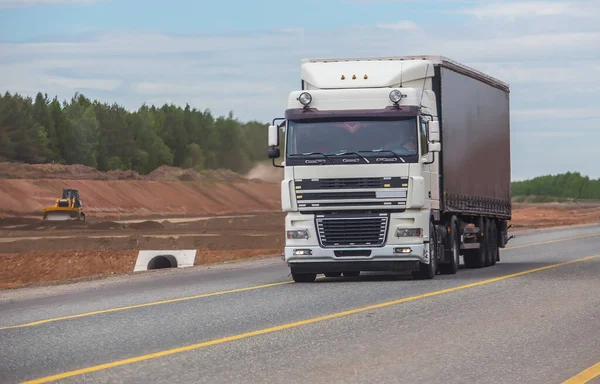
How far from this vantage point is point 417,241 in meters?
20.3

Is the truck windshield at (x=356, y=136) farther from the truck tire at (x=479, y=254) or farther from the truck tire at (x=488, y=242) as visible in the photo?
the truck tire at (x=488, y=242)

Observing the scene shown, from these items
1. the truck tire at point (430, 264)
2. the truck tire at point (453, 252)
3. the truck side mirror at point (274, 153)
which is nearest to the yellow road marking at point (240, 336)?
the truck tire at point (430, 264)

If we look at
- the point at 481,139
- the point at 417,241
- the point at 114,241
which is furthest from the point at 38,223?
the point at 417,241

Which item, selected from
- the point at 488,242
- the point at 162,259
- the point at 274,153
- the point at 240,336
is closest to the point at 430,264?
the point at 274,153

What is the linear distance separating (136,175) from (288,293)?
96.8 meters

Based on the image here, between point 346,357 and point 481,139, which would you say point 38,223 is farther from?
point 346,357

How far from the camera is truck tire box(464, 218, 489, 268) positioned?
2653 cm

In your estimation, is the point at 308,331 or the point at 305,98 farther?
the point at 305,98

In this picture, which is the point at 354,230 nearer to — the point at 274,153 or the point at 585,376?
the point at 274,153

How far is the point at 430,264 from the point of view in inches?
832

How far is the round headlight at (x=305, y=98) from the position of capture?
20203 millimetres

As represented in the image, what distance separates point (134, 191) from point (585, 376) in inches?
3789

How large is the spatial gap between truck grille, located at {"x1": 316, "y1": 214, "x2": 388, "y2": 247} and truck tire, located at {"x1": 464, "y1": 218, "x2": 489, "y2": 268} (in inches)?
261

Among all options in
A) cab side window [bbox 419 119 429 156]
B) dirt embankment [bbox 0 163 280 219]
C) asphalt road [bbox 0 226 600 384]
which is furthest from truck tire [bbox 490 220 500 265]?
dirt embankment [bbox 0 163 280 219]
